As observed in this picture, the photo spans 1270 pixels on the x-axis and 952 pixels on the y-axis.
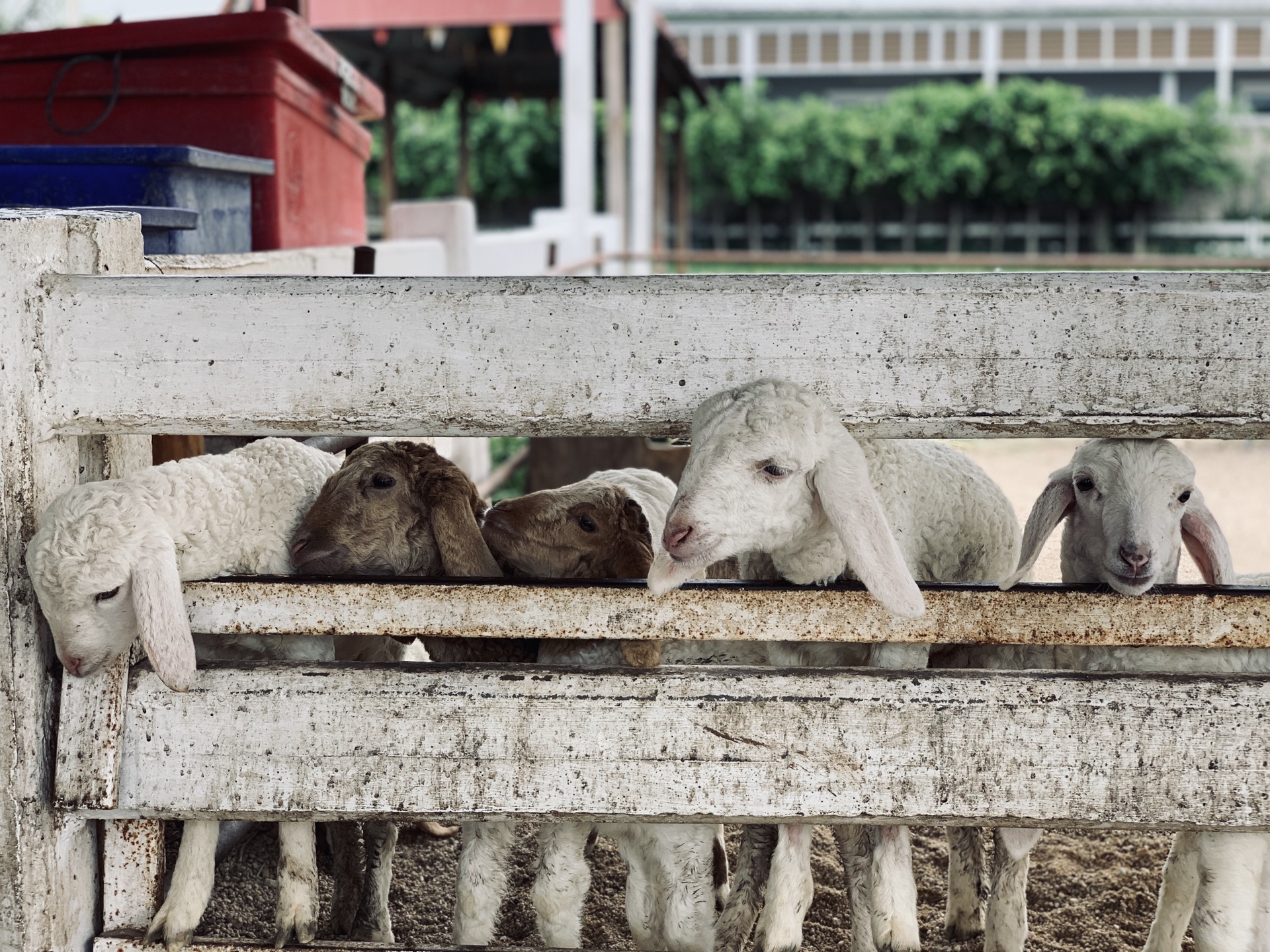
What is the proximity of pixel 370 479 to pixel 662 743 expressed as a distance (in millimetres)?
931

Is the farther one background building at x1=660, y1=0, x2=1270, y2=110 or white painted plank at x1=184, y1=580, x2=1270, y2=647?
background building at x1=660, y1=0, x2=1270, y2=110

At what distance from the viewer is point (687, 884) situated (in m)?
2.59

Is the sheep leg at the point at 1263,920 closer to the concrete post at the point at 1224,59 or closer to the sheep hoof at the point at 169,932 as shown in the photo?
the sheep hoof at the point at 169,932

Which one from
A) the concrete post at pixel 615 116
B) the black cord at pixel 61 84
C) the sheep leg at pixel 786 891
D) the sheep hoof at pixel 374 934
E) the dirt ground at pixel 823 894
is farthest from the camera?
the concrete post at pixel 615 116

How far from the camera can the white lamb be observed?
8.43ft

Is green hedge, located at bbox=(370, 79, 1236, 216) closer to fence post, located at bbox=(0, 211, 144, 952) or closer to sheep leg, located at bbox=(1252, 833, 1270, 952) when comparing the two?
fence post, located at bbox=(0, 211, 144, 952)

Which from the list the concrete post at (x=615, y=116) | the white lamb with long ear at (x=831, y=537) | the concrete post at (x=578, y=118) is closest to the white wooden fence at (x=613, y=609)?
the white lamb with long ear at (x=831, y=537)

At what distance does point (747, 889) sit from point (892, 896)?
1.29 feet

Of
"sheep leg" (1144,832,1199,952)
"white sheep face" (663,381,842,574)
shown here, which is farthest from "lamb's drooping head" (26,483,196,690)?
"sheep leg" (1144,832,1199,952)

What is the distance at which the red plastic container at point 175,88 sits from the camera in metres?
3.95

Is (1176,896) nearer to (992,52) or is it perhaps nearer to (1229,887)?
(1229,887)

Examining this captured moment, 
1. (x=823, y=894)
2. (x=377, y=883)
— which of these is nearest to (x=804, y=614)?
(x=377, y=883)

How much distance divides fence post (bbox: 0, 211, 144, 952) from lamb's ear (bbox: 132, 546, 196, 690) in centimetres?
25

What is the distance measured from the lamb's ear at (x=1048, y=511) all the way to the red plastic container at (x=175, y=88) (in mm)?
2802
